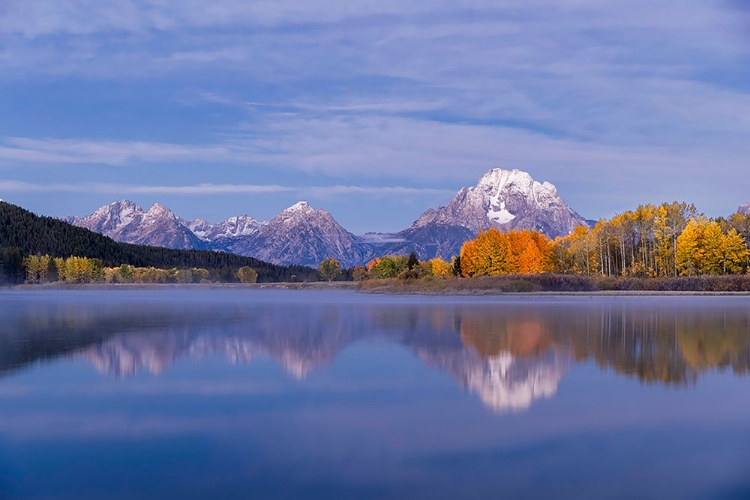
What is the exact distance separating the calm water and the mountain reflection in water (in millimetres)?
146

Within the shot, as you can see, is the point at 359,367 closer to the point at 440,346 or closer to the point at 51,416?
the point at 440,346

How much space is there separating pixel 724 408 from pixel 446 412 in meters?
4.83

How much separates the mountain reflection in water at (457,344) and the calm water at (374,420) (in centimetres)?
15

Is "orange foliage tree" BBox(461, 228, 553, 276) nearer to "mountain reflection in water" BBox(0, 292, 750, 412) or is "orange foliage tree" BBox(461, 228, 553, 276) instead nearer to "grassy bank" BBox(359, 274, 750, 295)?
"grassy bank" BBox(359, 274, 750, 295)

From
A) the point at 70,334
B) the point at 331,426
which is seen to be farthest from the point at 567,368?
the point at 70,334

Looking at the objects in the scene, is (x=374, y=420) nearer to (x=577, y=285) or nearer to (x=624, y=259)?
(x=577, y=285)

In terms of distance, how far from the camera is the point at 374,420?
1186 centimetres

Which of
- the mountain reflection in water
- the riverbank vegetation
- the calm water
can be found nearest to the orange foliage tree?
the riverbank vegetation

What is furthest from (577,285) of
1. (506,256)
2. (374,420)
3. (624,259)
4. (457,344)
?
(374,420)

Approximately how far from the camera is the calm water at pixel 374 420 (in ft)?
28.4

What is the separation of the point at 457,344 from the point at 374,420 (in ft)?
37.6

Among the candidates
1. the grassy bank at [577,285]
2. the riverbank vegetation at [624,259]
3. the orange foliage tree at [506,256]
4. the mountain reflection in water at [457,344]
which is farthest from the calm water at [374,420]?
the orange foliage tree at [506,256]

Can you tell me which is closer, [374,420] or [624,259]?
[374,420]

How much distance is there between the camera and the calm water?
866 cm
